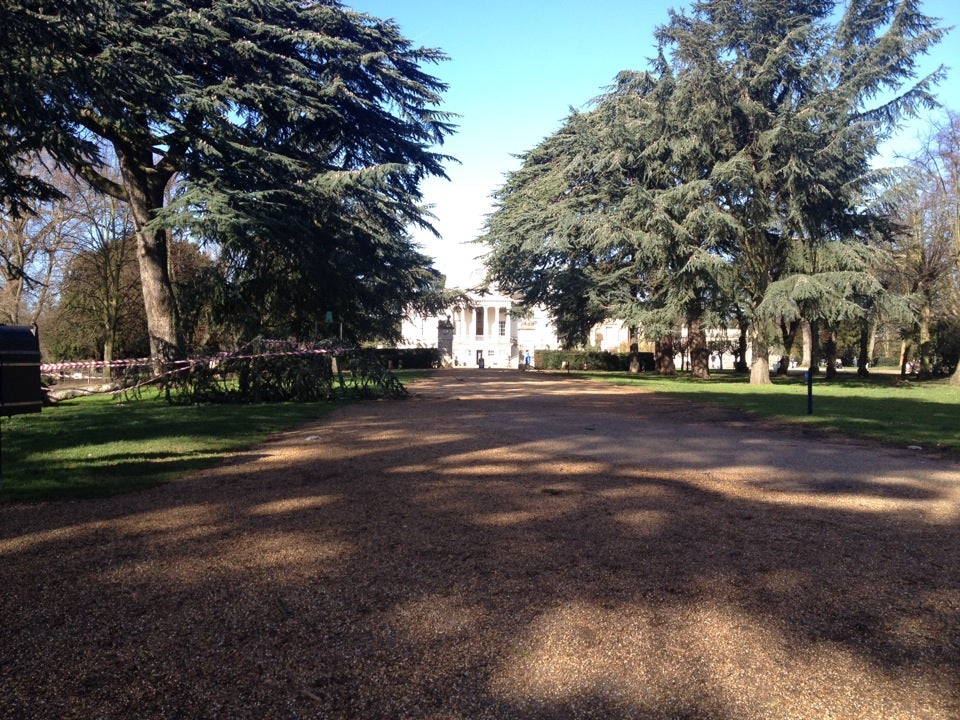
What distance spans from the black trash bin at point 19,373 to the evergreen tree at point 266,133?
5917mm

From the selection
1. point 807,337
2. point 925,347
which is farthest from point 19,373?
point 807,337

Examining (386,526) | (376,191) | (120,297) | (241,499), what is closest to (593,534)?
(386,526)

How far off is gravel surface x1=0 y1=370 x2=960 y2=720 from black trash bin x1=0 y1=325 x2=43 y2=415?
153 inches

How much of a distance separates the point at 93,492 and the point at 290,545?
305cm

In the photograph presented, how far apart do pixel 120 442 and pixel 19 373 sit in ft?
5.45

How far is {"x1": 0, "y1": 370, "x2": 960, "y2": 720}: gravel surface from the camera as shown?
120 inches

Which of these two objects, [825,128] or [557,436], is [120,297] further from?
[825,128]

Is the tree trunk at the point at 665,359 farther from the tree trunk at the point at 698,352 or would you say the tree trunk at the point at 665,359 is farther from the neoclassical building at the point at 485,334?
the neoclassical building at the point at 485,334

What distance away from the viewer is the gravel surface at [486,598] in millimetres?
3047

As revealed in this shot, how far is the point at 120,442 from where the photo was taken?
10.3 meters

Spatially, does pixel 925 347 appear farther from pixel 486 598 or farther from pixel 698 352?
pixel 486 598

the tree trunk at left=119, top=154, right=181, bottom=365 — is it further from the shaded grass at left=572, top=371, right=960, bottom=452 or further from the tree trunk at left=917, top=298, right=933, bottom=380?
the tree trunk at left=917, top=298, right=933, bottom=380

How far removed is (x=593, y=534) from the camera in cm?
556

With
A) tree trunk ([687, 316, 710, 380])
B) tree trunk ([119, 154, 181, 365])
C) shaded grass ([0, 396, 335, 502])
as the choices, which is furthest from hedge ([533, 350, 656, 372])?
shaded grass ([0, 396, 335, 502])
